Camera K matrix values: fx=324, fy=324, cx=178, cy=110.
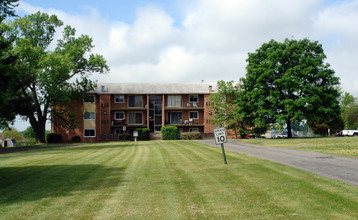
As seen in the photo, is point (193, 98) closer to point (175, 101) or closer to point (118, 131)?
point (175, 101)

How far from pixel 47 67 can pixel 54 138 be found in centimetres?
1699

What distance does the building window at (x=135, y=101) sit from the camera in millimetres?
63656

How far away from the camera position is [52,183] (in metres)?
10.4

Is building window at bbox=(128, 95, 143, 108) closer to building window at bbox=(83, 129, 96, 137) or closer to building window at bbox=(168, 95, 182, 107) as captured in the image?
building window at bbox=(168, 95, 182, 107)

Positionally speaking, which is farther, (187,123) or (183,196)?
(187,123)

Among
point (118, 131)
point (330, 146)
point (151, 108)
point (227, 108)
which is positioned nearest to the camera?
point (330, 146)

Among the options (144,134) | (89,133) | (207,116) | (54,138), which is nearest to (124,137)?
(144,134)

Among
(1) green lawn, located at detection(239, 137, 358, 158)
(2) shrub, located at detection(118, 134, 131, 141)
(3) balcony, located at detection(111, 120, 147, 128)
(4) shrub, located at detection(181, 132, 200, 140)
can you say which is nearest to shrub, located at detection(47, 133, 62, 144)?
(3) balcony, located at detection(111, 120, 147, 128)

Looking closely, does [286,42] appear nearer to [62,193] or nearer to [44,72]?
[44,72]

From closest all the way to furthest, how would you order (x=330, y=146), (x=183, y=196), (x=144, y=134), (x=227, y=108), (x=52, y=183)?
(x=183, y=196), (x=52, y=183), (x=330, y=146), (x=144, y=134), (x=227, y=108)

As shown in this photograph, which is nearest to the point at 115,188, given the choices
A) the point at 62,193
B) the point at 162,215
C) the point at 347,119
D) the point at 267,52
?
the point at 62,193

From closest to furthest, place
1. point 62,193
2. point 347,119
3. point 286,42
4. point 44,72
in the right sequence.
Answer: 1. point 62,193
2. point 44,72
3. point 286,42
4. point 347,119

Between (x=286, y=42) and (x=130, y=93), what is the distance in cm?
3006

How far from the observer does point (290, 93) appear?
47156mm
